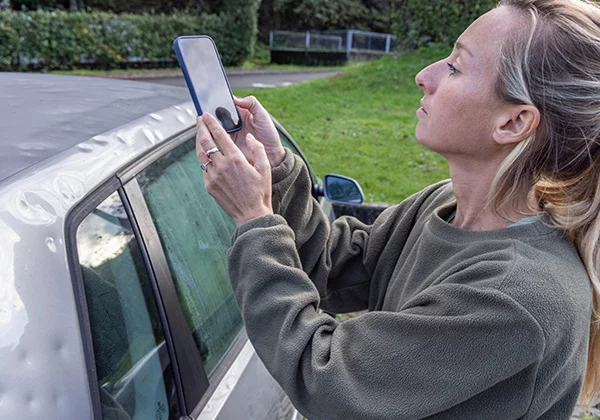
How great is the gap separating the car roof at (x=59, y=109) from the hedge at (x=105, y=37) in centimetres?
1422

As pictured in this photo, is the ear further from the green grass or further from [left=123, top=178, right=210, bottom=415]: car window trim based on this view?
the green grass

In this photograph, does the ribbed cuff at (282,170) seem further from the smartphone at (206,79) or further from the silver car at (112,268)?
the silver car at (112,268)

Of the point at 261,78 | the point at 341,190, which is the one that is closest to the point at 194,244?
the point at 341,190

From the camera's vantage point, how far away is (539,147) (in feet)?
3.95

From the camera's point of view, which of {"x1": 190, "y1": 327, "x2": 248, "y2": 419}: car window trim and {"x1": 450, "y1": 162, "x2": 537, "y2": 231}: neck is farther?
{"x1": 190, "y1": 327, "x2": 248, "y2": 419}: car window trim

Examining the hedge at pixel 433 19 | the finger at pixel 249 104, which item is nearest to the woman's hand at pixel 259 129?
the finger at pixel 249 104

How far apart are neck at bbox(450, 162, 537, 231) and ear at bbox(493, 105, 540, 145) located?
0.28 ft

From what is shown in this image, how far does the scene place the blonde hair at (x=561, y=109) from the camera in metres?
1.16

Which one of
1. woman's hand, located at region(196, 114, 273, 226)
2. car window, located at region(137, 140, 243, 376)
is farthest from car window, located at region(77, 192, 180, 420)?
woman's hand, located at region(196, 114, 273, 226)

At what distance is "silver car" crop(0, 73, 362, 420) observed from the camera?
101 cm

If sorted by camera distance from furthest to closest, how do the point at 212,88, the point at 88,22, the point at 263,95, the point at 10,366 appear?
the point at 88,22
the point at 263,95
the point at 212,88
the point at 10,366

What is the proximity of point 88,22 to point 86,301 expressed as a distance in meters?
17.3

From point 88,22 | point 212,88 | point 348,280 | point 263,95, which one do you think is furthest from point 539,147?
point 88,22

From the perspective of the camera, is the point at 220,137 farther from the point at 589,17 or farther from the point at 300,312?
the point at 589,17
